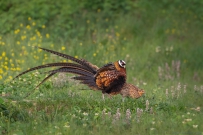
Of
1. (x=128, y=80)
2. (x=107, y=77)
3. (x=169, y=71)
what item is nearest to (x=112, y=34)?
(x=169, y=71)

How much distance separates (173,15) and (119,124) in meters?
8.79

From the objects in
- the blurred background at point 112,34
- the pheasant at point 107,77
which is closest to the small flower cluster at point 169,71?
the blurred background at point 112,34

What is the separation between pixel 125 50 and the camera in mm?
13023

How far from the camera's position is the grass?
6934 mm

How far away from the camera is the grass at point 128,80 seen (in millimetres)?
6934

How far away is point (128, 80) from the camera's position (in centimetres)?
1116

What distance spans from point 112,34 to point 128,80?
2913mm

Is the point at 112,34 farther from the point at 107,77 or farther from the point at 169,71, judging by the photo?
the point at 107,77

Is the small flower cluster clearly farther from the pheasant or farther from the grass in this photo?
the pheasant

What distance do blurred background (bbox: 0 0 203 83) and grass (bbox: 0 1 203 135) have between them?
0.03 meters

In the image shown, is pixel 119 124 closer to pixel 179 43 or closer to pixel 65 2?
pixel 179 43

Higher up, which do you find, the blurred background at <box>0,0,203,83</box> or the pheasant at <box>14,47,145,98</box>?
the blurred background at <box>0,0,203,83</box>

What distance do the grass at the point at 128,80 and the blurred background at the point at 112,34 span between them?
0.03m

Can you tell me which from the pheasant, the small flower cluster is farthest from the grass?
the pheasant
